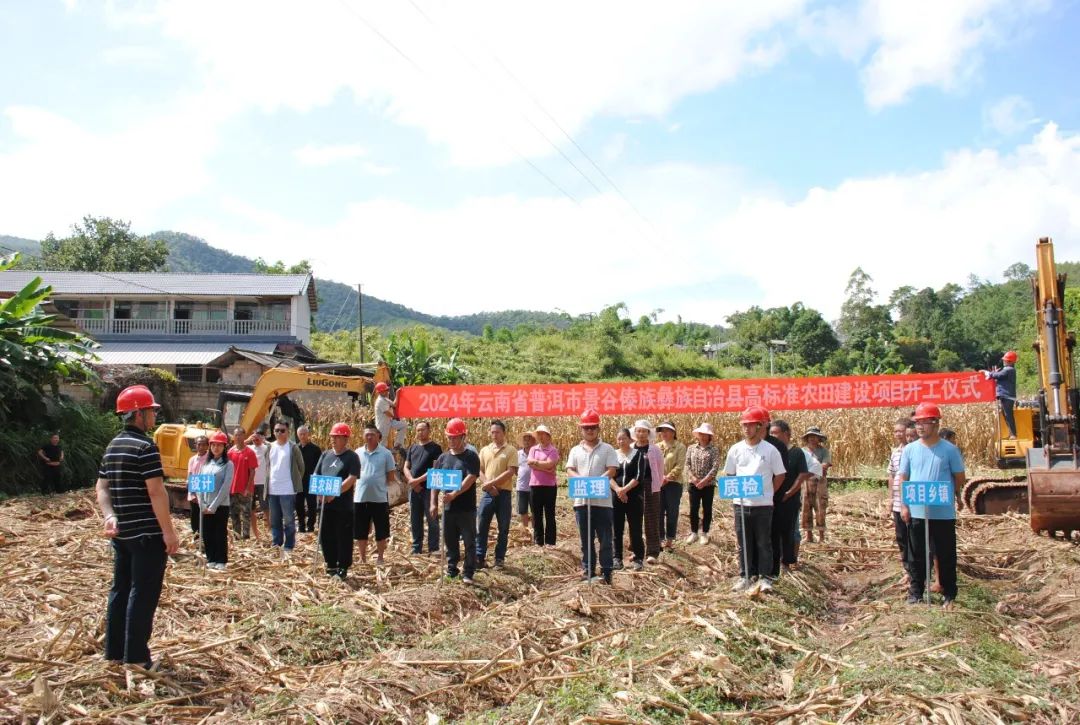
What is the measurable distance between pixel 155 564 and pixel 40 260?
5897 centimetres

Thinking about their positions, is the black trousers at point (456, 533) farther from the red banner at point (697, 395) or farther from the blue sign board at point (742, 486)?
the red banner at point (697, 395)

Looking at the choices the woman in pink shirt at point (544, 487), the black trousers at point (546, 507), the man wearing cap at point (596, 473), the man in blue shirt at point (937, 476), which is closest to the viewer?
the man in blue shirt at point (937, 476)

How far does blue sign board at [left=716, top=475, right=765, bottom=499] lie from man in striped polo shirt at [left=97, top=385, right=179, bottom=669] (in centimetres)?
498

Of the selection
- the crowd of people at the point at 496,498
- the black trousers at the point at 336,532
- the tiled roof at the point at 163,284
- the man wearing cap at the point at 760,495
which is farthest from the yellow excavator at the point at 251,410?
the tiled roof at the point at 163,284

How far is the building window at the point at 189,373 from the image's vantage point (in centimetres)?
3614

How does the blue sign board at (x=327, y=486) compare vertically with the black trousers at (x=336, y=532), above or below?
above

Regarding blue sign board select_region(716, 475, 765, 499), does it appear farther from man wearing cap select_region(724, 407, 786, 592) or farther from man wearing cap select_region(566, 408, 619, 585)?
man wearing cap select_region(566, 408, 619, 585)

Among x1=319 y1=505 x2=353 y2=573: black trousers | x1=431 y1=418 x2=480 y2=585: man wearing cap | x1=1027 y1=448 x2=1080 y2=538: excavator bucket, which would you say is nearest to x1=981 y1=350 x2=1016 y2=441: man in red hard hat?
x1=1027 y1=448 x2=1080 y2=538: excavator bucket

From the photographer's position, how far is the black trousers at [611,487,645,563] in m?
9.98

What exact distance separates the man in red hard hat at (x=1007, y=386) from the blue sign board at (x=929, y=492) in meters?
7.33

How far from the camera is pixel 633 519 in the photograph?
1009 centimetres

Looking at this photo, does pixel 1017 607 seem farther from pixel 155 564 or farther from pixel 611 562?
pixel 155 564

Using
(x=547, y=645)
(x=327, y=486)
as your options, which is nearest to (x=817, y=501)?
(x=547, y=645)

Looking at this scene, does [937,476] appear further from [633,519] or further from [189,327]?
[189,327]
